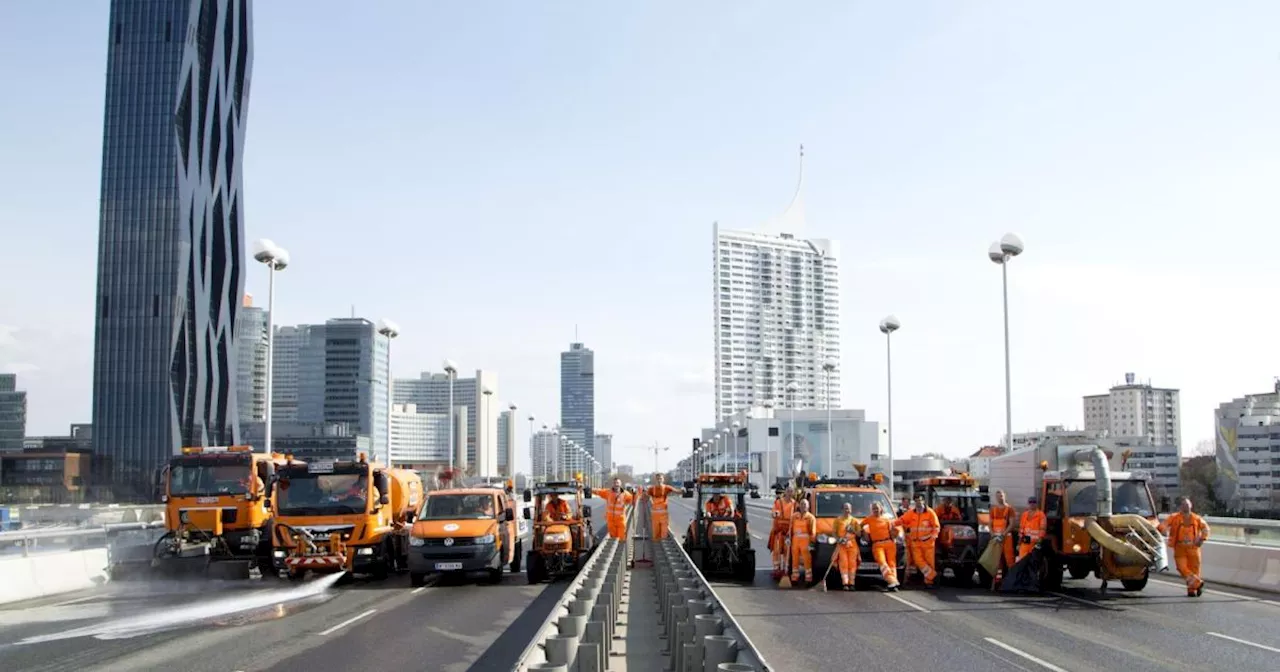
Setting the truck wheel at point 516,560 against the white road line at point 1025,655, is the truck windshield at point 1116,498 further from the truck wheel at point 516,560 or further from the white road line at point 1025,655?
the truck wheel at point 516,560

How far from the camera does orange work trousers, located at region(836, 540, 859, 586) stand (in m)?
19.8

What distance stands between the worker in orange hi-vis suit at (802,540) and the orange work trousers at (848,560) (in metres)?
0.72

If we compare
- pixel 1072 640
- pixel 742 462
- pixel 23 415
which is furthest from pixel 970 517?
pixel 23 415

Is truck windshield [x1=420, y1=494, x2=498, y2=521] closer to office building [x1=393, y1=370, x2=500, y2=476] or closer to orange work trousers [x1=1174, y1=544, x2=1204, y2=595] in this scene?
orange work trousers [x1=1174, y1=544, x2=1204, y2=595]

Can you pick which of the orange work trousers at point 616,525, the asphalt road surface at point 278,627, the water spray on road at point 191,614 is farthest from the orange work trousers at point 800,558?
the water spray on road at point 191,614

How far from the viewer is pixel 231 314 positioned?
405ft

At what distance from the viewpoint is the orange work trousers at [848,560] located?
19.8 m

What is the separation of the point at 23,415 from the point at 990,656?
164 metres

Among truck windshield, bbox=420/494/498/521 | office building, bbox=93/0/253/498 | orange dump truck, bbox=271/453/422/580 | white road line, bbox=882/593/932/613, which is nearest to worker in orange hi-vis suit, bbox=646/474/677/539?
truck windshield, bbox=420/494/498/521

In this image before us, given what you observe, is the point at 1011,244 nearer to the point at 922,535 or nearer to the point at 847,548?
the point at 922,535

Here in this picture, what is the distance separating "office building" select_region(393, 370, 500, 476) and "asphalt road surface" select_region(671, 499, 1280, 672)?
124 feet

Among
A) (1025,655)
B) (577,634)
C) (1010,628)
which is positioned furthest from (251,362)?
(577,634)

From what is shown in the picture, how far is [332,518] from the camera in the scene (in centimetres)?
2222

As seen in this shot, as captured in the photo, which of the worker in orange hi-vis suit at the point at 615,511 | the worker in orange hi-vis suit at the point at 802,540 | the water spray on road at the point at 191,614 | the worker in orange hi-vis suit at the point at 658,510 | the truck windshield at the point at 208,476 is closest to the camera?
the water spray on road at the point at 191,614
